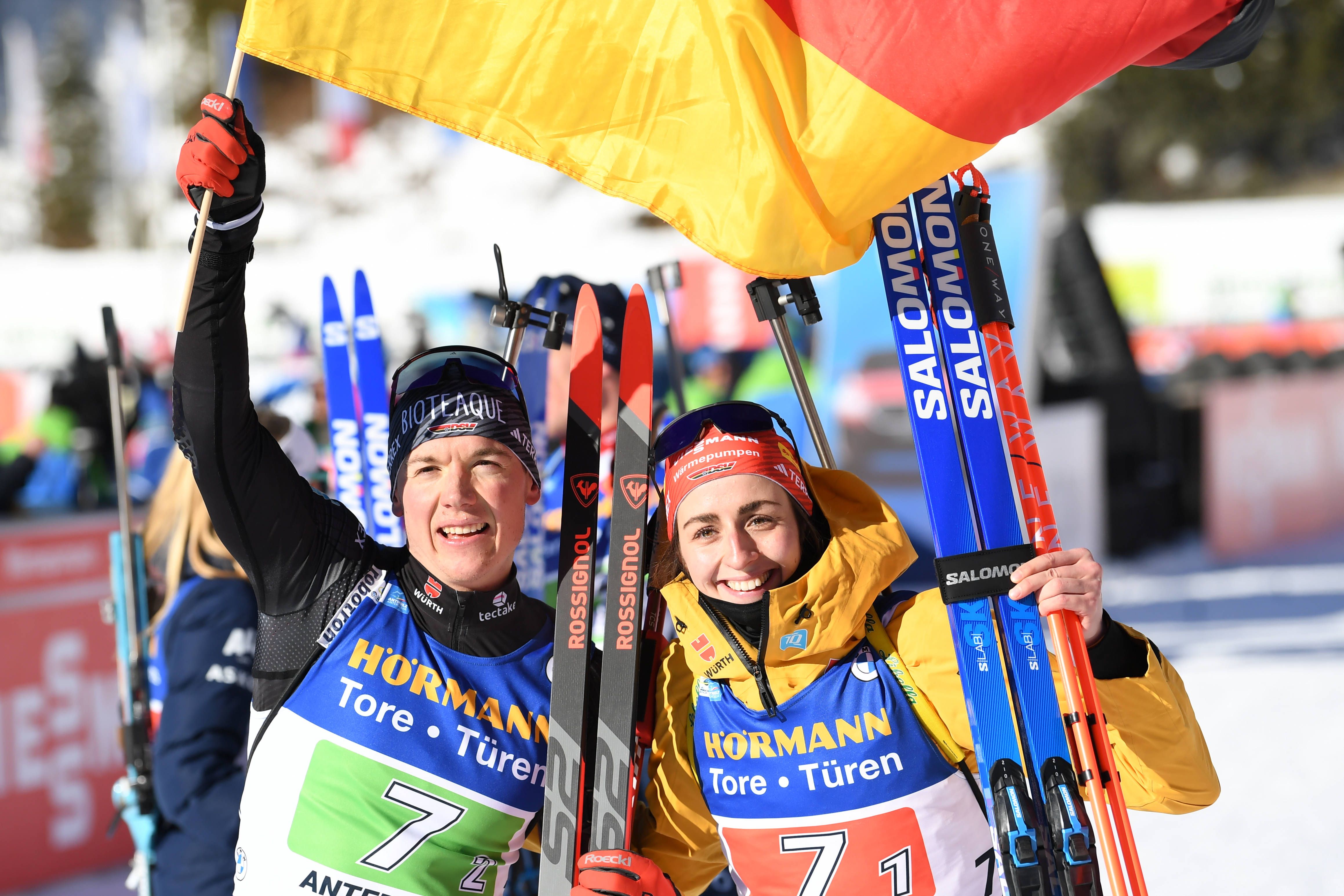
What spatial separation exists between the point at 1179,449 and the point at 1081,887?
442 inches

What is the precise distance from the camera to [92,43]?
189 ft

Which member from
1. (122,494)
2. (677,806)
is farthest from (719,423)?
(122,494)

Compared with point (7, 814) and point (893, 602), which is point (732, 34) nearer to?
point (893, 602)

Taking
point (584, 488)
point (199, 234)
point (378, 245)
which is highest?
point (378, 245)

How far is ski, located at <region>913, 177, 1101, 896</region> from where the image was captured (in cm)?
197

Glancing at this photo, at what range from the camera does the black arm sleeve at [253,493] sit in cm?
198

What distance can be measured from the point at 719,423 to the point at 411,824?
3.11 feet

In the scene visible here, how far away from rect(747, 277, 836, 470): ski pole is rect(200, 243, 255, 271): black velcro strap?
975 millimetres

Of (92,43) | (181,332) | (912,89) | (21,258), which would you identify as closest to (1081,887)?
(912,89)

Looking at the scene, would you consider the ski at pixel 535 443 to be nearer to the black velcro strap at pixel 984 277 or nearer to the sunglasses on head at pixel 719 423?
the sunglasses on head at pixel 719 423

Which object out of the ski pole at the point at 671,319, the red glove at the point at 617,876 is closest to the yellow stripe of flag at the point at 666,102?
the ski pole at the point at 671,319

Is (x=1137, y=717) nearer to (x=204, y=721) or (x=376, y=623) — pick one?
(x=376, y=623)

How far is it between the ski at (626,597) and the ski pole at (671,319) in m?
0.70

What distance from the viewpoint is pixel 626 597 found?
2.17 m
